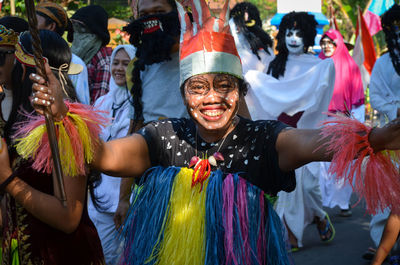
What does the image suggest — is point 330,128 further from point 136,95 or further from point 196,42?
point 136,95

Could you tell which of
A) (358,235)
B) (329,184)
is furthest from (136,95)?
(329,184)

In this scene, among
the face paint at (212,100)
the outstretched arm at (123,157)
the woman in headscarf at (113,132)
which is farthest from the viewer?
the woman in headscarf at (113,132)

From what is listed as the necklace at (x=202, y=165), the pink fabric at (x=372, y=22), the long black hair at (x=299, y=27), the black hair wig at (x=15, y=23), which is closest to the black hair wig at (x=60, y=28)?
the black hair wig at (x=15, y=23)

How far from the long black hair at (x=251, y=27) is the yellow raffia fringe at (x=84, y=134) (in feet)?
16.7

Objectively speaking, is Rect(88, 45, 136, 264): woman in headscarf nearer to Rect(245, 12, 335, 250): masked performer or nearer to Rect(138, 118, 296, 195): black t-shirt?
Rect(245, 12, 335, 250): masked performer

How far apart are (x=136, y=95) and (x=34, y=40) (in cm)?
235

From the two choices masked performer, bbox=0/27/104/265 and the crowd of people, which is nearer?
the crowd of people

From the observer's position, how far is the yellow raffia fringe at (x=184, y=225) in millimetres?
2645

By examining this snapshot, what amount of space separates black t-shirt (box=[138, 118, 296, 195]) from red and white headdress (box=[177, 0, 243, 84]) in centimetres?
27

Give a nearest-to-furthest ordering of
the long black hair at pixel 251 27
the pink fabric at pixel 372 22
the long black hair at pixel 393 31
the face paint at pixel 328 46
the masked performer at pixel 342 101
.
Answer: the long black hair at pixel 393 31, the long black hair at pixel 251 27, the masked performer at pixel 342 101, the face paint at pixel 328 46, the pink fabric at pixel 372 22

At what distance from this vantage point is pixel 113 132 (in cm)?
525

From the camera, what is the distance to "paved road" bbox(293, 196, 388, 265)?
5.80 metres

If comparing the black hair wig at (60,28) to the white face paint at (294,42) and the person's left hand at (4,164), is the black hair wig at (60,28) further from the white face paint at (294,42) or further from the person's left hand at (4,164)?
the person's left hand at (4,164)

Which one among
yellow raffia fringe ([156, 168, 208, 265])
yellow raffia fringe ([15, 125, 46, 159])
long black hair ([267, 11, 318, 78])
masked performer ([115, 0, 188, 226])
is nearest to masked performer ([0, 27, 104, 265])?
yellow raffia fringe ([15, 125, 46, 159])
